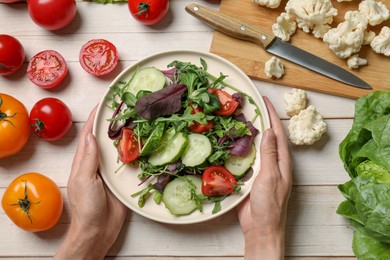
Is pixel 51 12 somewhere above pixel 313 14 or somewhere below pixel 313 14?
below

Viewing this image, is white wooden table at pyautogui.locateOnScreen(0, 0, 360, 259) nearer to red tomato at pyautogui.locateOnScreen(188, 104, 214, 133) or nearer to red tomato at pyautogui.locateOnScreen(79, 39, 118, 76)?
red tomato at pyautogui.locateOnScreen(79, 39, 118, 76)

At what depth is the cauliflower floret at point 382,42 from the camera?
6.74ft

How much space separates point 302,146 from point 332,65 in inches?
13.1

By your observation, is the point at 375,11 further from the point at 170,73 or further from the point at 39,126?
the point at 39,126

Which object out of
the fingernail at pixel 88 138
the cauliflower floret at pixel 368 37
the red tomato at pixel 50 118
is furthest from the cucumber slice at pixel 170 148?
the cauliflower floret at pixel 368 37

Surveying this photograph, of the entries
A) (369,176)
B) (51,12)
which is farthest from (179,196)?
(51,12)

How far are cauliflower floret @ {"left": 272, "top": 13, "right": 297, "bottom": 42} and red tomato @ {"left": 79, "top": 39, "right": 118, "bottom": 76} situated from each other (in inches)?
25.1

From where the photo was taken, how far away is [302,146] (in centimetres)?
213

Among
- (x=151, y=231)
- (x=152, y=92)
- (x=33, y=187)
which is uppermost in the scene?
(x=152, y=92)

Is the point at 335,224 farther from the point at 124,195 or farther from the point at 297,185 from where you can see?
the point at 124,195

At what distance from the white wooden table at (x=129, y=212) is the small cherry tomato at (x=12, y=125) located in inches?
3.9

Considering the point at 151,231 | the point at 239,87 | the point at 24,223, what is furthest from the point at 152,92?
the point at 24,223

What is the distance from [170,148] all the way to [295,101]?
52 cm

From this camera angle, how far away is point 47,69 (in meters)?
2.15
